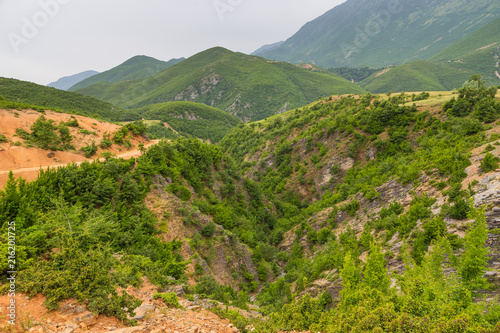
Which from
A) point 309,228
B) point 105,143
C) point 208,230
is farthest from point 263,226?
point 105,143

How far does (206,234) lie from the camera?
17.5 metres

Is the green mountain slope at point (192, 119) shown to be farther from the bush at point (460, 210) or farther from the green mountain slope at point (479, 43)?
the green mountain slope at point (479, 43)

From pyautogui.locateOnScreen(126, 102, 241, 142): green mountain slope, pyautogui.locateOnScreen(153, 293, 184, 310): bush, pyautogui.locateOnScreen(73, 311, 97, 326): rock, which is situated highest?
pyautogui.locateOnScreen(126, 102, 241, 142): green mountain slope

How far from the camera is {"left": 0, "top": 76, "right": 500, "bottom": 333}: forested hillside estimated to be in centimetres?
717

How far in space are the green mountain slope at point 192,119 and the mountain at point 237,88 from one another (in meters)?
33.9

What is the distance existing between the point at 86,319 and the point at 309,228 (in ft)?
67.7

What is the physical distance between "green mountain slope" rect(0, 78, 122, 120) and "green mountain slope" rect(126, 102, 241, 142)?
1976 cm

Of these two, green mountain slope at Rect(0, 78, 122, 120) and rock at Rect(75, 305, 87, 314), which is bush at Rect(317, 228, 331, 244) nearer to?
rock at Rect(75, 305, 87, 314)

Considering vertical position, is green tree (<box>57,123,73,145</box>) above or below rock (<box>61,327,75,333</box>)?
above

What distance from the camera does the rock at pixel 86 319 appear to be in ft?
20.2

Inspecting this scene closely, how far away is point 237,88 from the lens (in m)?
158

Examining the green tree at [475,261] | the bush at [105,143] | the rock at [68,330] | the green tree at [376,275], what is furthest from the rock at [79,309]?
the bush at [105,143]

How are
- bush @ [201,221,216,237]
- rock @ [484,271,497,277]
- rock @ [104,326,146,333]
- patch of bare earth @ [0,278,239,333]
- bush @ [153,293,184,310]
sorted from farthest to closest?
bush @ [201,221,216,237], bush @ [153,293,184,310], rock @ [484,271,497,277], rock @ [104,326,146,333], patch of bare earth @ [0,278,239,333]

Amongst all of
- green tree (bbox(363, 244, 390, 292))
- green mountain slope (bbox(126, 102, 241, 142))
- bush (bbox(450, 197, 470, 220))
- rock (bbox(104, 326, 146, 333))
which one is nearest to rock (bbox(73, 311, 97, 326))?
rock (bbox(104, 326, 146, 333))
